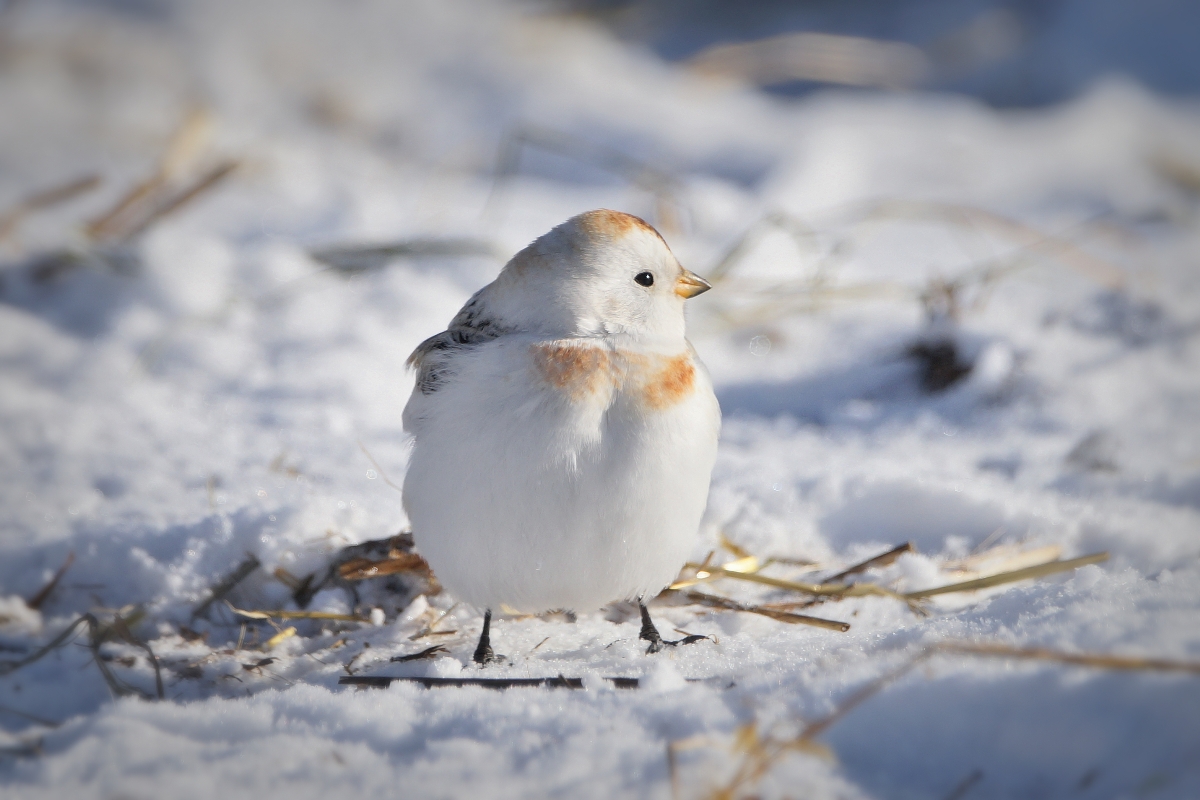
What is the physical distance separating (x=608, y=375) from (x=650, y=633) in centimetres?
63

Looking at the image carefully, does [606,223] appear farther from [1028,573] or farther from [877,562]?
[1028,573]

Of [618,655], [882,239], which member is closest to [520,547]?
[618,655]

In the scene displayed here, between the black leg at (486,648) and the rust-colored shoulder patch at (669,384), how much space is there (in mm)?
626

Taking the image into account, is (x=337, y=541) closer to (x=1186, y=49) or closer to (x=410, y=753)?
(x=410, y=753)

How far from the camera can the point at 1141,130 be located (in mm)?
5500

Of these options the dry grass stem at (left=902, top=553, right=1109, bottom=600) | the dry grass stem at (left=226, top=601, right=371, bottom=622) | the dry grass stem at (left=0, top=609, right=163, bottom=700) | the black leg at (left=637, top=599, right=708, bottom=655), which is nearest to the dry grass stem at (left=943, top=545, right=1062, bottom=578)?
the dry grass stem at (left=902, top=553, right=1109, bottom=600)

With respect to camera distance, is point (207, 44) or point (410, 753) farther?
point (207, 44)

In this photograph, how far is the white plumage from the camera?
1780mm

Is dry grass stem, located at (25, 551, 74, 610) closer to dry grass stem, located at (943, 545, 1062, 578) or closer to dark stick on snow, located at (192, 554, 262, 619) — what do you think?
dark stick on snow, located at (192, 554, 262, 619)

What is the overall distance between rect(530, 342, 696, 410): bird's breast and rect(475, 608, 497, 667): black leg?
57 centimetres

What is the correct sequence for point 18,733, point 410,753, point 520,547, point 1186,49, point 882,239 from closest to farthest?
point 410,753 → point 18,733 → point 520,547 → point 882,239 → point 1186,49

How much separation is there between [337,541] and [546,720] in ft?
3.32

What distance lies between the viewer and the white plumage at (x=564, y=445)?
178 centimetres

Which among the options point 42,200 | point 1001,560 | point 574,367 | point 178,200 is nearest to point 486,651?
point 574,367
